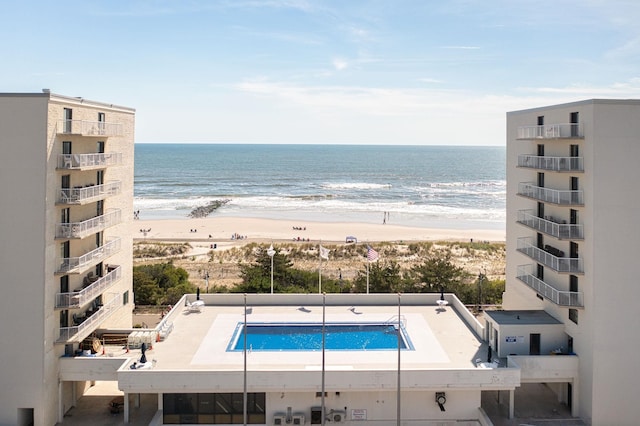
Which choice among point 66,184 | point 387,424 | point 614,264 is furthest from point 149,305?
point 614,264

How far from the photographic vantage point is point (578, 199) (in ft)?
83.0

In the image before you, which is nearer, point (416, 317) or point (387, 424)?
point (387, 424)

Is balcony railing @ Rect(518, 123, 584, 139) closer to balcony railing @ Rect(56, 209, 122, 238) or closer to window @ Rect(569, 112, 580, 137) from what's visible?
window @ Rect(569, 112, 580, 137)

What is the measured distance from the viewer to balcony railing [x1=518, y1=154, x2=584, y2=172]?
25.4m

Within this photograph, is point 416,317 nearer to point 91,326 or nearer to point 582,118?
point 582,118

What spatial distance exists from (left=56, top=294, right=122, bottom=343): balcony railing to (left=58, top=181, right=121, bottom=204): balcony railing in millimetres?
5231

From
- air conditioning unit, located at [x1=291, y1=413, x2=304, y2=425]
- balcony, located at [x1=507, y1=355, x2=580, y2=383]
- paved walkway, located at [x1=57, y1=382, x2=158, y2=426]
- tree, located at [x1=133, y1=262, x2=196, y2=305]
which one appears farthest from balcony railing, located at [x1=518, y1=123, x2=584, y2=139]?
tree, located at [x1=133, y1=262, x2=196, y2=305]

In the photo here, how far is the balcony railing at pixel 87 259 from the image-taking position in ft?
83.3

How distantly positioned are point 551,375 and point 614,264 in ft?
17.3

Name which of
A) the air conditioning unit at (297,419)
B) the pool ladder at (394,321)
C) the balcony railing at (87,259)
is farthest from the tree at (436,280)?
the balcony railing at (87,259)

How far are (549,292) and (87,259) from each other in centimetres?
2056

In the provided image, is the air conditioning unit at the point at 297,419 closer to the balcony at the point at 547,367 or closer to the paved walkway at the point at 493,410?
the paved walkway at the point at 493,410

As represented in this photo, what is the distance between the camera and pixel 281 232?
7588cm

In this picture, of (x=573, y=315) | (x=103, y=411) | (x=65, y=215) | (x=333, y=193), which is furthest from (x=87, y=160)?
(x=333, y=193)
